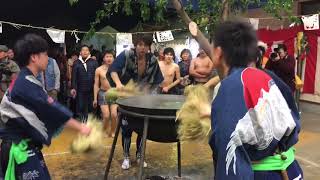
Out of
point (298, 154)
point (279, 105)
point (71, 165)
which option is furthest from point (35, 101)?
point (298, 154)

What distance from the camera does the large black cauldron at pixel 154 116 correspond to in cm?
448

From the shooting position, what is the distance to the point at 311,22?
9.36 metres

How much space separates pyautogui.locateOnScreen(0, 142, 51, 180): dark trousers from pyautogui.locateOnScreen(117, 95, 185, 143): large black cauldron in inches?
53.4

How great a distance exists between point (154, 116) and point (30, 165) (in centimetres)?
149

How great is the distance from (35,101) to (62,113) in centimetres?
25

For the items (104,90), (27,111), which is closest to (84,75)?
(104,90)

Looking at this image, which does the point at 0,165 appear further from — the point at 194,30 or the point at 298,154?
the point at 298,154

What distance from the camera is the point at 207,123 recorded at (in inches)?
117

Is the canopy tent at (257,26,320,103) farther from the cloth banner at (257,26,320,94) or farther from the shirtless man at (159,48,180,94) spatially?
the shirtless man at (159,48,180,94)

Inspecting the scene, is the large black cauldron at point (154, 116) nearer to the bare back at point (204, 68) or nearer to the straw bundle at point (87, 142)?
the straw bundle at point (87, 142)

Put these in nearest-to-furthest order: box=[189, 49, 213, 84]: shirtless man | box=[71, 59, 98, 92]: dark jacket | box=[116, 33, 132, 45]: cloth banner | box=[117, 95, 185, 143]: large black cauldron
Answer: box=[117, 95, 185, 143]: large black cauldron → box=[189, 49, 213, 84]: shirtless man → box=[71, 59, 98, 92]: dark jacket → box=[116, 33, 132, 45]: cloth banner

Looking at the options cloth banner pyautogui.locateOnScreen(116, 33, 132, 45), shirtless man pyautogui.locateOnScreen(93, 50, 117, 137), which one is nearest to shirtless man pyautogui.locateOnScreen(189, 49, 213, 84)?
shirtless man pyautogui.locateOnScreen(93, 50, 117, 137)

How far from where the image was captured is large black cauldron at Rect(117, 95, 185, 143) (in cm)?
448

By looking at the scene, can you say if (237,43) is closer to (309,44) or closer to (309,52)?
(309,44)
